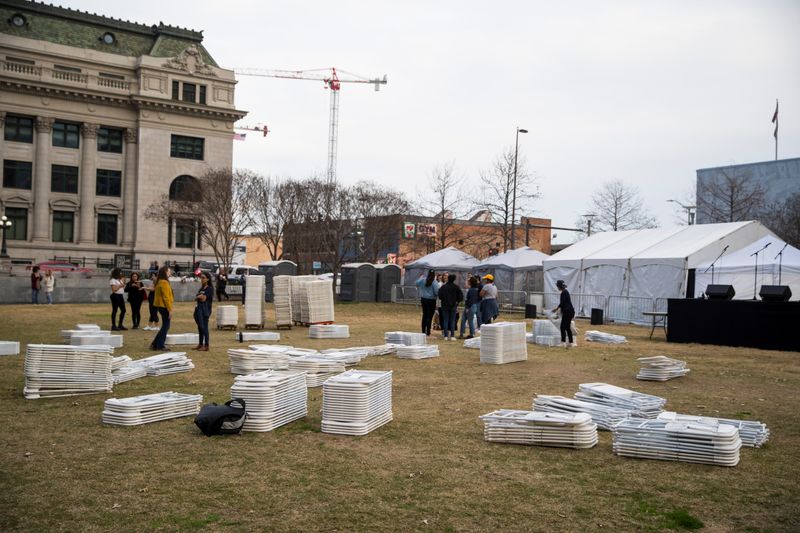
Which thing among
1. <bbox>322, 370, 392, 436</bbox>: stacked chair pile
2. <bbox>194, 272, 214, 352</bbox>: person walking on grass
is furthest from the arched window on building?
<bbox>322, 370, 392, 436</bbox>: stacked chair pile

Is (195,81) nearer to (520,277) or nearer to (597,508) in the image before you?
(520,277)

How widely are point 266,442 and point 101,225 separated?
6225cm

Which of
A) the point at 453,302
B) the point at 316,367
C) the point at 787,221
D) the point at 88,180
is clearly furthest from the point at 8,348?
the point at 88,180

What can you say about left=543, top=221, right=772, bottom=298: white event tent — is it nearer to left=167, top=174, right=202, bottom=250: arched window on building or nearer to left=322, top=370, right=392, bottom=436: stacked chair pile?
left=322, top=370, right=392, bottom=436: stacked chair pile

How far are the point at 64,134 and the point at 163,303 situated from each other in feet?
179

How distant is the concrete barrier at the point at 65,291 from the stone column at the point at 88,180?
2377 centimetres

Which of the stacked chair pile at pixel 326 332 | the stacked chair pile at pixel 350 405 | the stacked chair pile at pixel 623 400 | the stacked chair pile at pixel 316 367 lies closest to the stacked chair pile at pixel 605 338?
the stacked chair pile at pixel 326 332

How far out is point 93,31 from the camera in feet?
218

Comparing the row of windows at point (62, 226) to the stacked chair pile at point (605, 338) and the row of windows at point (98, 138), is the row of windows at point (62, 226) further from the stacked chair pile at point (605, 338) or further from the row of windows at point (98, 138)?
the stacked chair pile at point (605, 338)

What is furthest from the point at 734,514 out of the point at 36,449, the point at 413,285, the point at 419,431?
the point at 413,285

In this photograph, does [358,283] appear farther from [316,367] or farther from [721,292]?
[316,367]

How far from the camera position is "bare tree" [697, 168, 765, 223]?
5044cm

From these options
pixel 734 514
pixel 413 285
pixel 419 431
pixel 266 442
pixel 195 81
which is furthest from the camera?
pixel 195 81

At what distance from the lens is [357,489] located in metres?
6.54
